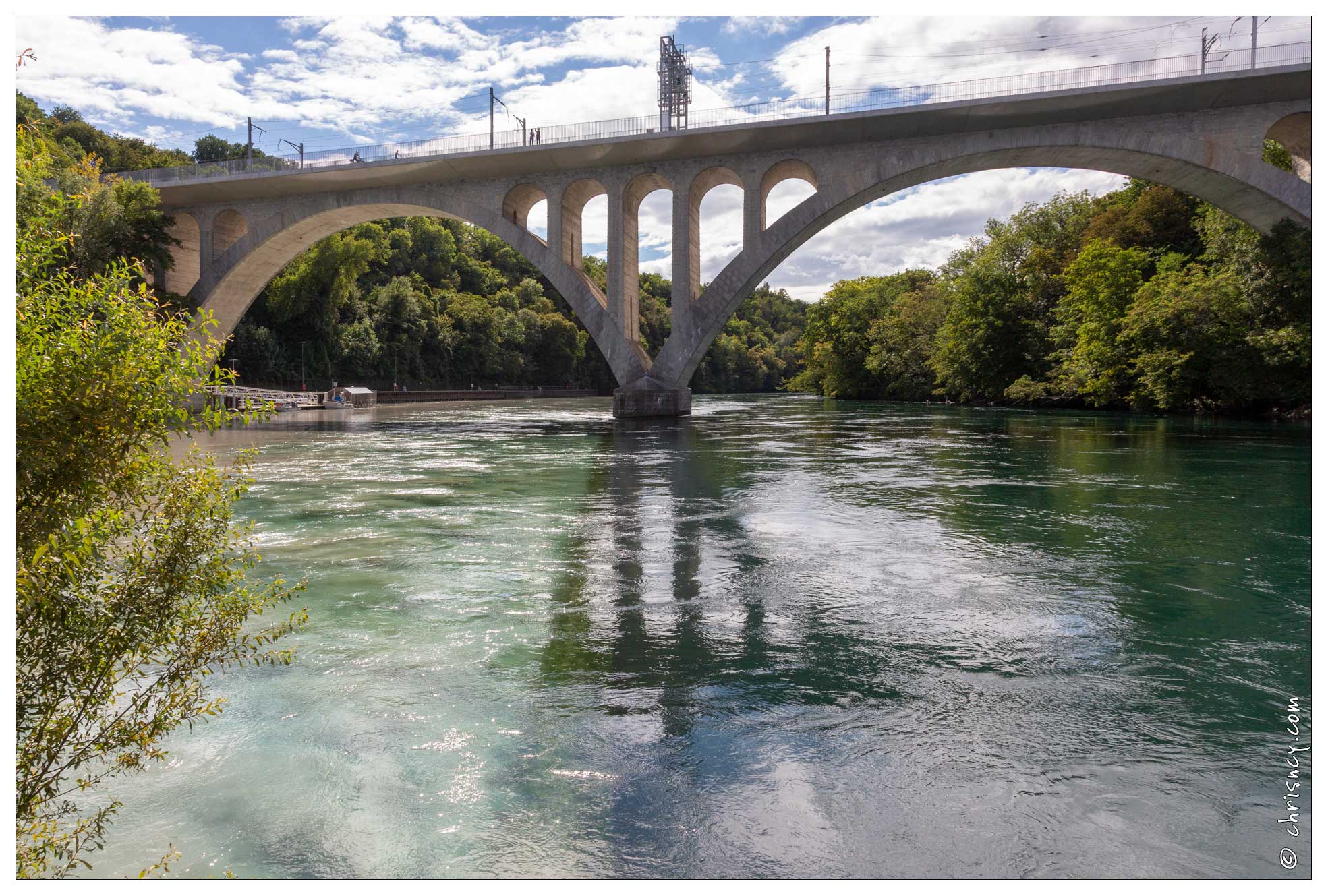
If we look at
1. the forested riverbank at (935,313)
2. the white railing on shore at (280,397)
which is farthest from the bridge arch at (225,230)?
the white railing on shore at (280,397)

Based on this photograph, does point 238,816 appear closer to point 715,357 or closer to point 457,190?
point 457,190

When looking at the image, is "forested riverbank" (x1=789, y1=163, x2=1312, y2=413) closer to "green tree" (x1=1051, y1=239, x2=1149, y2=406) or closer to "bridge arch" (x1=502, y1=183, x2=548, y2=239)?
"green tree" (x1=1051, y1=239, x2=1149, y2=406)

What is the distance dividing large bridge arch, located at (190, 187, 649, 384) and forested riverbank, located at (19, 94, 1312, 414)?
3356 mm

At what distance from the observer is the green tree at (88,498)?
2.48 metres

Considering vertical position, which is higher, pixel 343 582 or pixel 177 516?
pixel 177 516

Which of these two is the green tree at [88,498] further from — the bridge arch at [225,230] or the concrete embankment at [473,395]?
the concrete embankment at [473,395]

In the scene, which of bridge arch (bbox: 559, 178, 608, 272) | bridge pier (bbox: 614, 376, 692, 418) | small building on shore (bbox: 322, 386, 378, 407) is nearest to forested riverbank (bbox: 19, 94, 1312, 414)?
small building on shore (bbox: 322, 386, 378, 407)

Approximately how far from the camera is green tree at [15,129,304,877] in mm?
2484

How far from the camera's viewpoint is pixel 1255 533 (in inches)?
373

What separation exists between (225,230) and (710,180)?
1058 inches

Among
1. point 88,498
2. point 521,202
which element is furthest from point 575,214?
point 88,498

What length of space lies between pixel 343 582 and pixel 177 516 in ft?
14.9

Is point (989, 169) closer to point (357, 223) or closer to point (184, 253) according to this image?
point (357, 223)
